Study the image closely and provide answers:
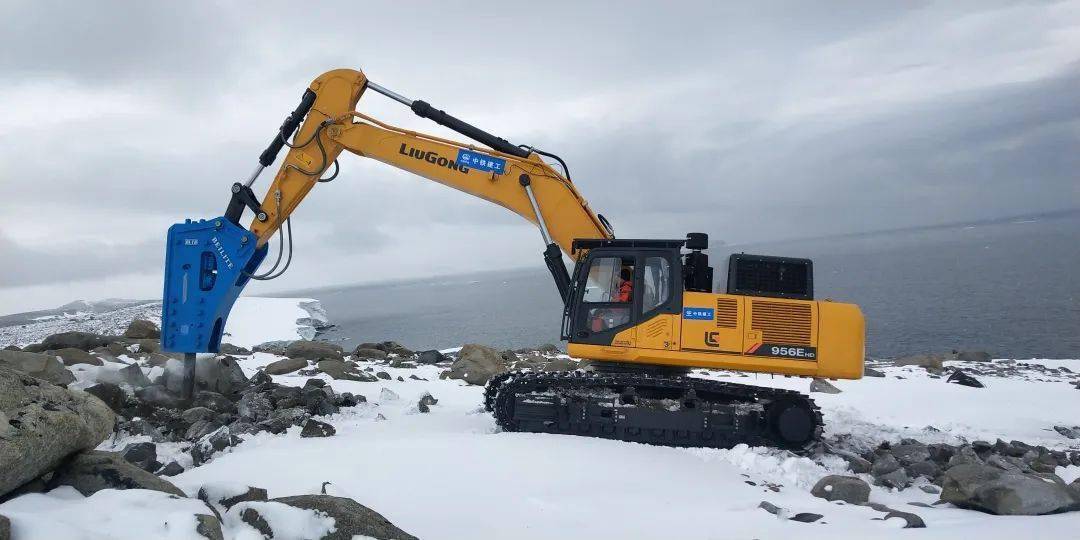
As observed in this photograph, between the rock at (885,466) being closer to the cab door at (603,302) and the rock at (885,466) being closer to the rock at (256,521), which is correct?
the cab door at (603,302)

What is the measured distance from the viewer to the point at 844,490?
645 cm

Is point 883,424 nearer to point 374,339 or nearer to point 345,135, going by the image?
point 345,135

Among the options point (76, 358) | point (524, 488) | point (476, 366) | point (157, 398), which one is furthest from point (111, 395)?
point (476, 366)

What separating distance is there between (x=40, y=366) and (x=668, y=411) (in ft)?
28.9

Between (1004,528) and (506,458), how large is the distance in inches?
163

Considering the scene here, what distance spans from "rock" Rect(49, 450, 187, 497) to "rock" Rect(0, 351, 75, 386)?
579 centimetres

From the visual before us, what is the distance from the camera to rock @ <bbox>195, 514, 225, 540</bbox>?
12.5ft

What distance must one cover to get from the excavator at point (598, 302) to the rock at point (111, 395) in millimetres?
805

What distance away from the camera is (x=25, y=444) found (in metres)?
4.32

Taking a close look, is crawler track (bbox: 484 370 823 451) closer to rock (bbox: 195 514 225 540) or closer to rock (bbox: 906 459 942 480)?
rock (bbox: 906 459 942 480)

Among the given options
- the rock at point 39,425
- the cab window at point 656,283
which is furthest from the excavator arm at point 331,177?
the rock at point 39,425

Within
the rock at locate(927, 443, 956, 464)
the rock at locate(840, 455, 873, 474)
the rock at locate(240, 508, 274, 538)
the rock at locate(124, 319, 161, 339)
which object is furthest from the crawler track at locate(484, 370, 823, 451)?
the rock at locate(124, 319, 161, 339)

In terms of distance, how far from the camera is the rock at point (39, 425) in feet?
13.9

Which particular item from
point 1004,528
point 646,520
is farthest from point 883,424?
point 646,520
